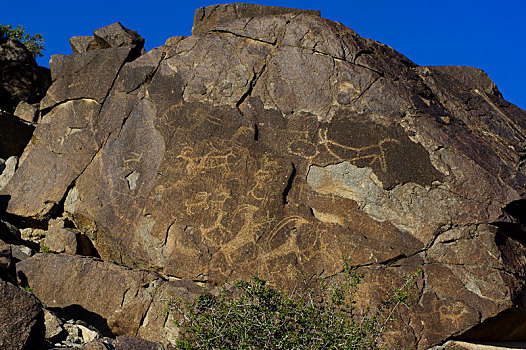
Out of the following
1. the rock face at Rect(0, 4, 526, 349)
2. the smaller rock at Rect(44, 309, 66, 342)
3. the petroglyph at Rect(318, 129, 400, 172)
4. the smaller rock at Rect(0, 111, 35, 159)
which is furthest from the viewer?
the smaller rock at Rect(0, 111, 35, 159)

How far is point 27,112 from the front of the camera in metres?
9.97

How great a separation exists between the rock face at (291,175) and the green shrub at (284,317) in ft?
0.69

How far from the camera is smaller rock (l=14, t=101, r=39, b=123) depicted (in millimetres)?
9922

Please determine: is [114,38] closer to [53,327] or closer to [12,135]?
[12,135]

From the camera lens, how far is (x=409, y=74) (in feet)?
22.5

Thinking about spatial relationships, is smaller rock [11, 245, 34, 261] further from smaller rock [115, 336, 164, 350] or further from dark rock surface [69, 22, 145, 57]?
dark rock surface [69, 22, 145, 57]

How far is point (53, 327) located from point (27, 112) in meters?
6.08

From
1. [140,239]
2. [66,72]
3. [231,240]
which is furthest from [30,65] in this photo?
[231,240]

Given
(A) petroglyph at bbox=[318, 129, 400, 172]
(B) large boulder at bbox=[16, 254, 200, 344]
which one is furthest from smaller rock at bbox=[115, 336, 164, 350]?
(A) petroglyph at bbox=[318, 129, 400, 172]

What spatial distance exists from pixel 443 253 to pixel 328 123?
1848mm

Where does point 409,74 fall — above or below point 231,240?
above

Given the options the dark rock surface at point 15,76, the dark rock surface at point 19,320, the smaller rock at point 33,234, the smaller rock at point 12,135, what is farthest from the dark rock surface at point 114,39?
the dark rock surface at point 19,320

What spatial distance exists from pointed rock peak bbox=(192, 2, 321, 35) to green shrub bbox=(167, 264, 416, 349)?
355cm

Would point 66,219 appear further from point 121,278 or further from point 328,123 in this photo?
point 328,123
